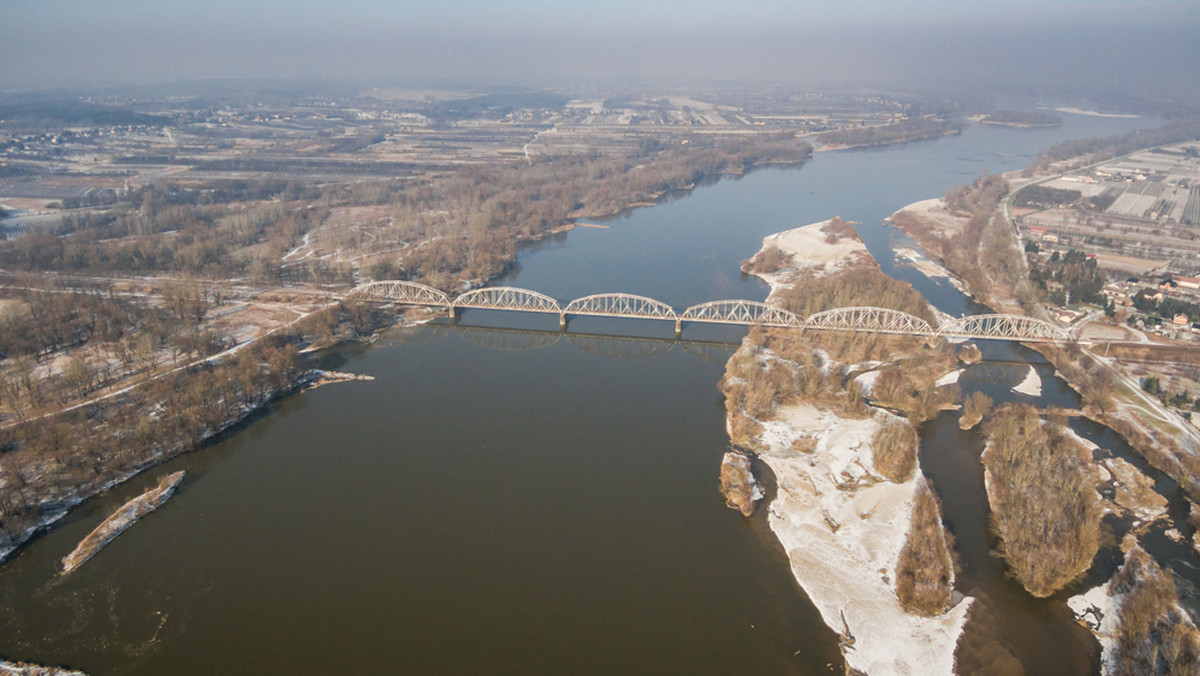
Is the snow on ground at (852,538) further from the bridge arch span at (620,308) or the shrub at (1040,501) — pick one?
the bridge arch span at (620,308)

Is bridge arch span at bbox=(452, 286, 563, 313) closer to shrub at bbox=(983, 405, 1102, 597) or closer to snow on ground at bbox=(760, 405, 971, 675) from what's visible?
snow on ground at bbox=(760, 405, 971, 675)

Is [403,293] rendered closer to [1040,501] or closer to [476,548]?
[476,548]

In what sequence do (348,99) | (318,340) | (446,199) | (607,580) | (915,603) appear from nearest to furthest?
(915,603) → (607,580) → (318,340) → (446,199) → (348,99)

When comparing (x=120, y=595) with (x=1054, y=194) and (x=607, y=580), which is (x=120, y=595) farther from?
(x=1054, y=194)

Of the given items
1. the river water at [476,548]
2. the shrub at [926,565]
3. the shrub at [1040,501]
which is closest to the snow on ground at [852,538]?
the shrub at [926,565]

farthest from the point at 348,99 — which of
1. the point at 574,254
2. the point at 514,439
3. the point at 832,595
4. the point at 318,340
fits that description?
the point at 832,595

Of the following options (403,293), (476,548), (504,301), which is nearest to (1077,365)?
(476,548)
